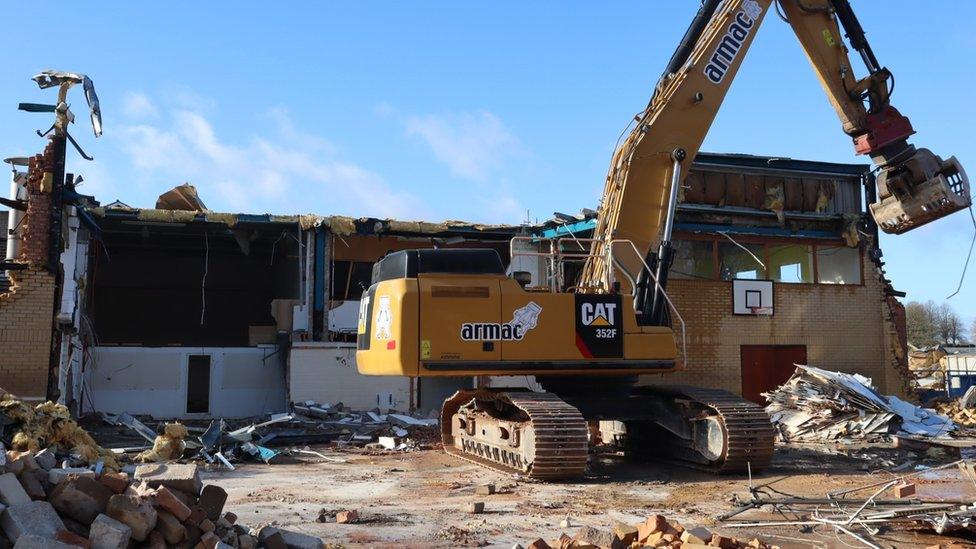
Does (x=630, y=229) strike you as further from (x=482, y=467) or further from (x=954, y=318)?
(x=954, y=318)

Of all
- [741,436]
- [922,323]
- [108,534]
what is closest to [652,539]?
[108,534]

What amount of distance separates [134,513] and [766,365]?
53.0ft

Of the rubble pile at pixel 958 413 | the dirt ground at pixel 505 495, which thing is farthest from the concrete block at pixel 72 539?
the rubble pile at pixel 958 413

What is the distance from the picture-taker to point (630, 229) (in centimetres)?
1134

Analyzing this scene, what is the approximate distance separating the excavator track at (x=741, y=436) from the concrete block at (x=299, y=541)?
18.9 ft

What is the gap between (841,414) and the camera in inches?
605

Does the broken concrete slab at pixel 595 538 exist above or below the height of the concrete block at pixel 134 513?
below

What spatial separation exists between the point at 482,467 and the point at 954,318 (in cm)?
7456

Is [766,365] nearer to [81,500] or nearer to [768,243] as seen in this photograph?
[768,243]

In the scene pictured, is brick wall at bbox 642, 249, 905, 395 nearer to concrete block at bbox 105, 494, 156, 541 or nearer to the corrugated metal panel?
the corrugated metal panel

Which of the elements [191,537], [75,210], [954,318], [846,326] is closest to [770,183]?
[846,326]

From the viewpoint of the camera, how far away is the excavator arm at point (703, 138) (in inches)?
433

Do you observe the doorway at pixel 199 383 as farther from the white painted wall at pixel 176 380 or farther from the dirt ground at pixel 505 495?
the dirt ground at pixel 505 495

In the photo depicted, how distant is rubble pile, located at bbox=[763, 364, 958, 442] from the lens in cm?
1497
